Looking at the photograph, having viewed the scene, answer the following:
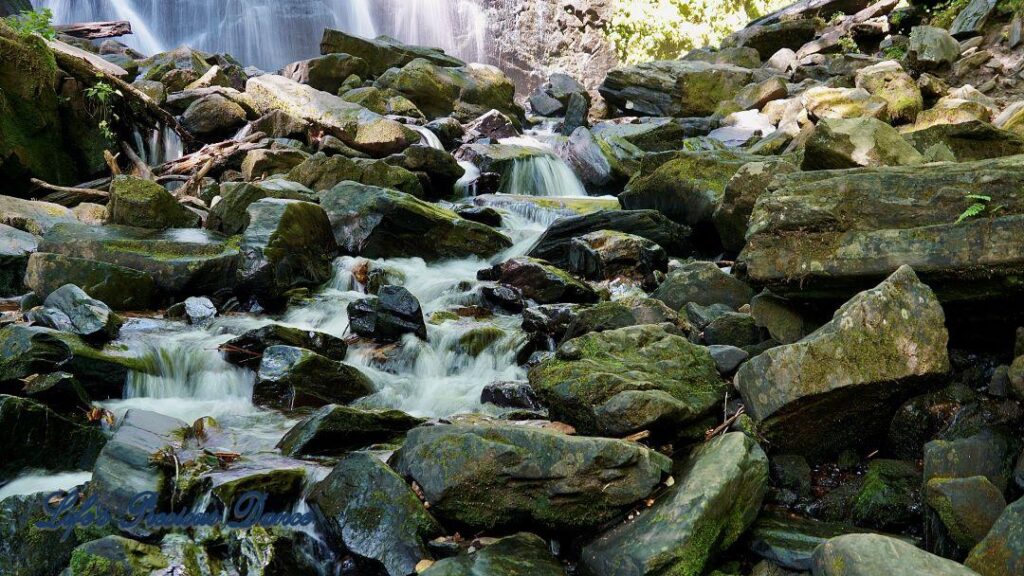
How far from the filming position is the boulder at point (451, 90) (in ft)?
65.7

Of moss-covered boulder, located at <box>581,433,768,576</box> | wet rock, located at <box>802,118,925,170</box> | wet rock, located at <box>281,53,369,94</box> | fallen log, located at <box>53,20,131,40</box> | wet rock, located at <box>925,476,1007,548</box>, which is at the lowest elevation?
moss-covered boulder, located at <box>581,433,768,576</box>

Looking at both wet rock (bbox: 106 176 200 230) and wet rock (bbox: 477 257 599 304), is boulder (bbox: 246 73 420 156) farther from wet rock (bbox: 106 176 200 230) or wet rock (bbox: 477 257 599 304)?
wet rock (bbox: 477 257 599 304)

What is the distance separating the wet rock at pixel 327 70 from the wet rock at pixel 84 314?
15.3 metres

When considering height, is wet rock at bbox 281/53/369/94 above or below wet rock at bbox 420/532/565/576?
above

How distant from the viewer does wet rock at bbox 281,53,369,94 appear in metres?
20.7

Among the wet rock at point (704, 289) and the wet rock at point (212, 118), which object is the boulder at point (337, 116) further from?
the wet rock at point (704, 289)

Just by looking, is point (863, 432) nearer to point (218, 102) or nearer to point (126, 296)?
point (126, 296)

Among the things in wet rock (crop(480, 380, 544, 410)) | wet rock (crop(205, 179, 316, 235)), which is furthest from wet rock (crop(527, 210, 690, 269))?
wet rock (crop(480, 380, 544, 410))

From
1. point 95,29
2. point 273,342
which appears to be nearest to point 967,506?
point 273,342

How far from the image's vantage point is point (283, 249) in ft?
28.4

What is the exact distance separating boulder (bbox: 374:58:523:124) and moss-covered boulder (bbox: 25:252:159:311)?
1317 cm

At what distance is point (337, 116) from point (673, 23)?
19877mm

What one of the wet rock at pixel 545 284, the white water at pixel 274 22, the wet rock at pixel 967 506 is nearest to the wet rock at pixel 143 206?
the wet rock at pixel 545 284

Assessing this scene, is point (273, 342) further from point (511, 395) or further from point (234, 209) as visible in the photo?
point (234, 209)
